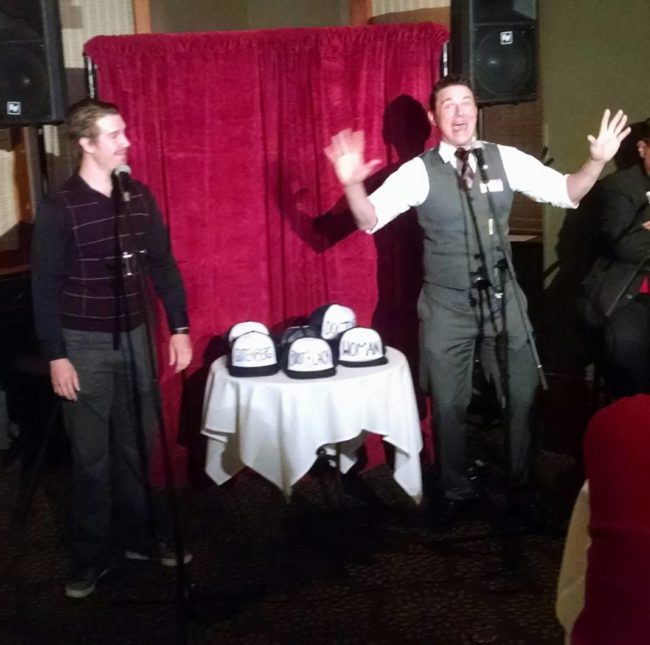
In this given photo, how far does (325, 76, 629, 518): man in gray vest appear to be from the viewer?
2963mm

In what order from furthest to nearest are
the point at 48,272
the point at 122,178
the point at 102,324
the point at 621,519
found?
the point at 102,324 → the point at 48,272 → the point at 122,178 → the point at 621,519

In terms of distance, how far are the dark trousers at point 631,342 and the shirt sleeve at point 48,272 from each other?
209 centimetres

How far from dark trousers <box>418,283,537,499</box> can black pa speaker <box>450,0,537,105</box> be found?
2.53ft

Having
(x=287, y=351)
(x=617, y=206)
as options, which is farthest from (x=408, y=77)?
(x=287, y=351)

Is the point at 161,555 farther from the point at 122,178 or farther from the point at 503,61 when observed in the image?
the point at 503,61

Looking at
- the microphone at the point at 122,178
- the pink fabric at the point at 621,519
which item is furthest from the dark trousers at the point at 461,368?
the pink fabric at the point at 621,519

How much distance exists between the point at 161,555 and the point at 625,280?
2.01 meters

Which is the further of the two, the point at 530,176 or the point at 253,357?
the point at 530,176

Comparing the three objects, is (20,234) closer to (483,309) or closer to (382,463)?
(382,463)

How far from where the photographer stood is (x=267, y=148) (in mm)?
3402

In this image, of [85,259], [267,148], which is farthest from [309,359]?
[267,148]

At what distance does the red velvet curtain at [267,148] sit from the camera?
3.30 m

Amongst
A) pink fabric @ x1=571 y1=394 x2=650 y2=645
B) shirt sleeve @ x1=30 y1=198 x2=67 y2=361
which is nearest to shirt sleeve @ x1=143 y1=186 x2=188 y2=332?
shirt sleeve @ x1=30 y1=198 x2=67 y2=361

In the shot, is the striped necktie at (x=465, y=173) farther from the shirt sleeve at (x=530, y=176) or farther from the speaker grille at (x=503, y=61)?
the speaker grille at (x=503, y=61)
